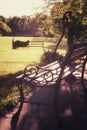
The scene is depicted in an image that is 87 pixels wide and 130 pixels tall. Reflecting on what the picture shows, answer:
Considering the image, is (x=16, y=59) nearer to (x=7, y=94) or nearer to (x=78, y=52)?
(x=7, y=94)

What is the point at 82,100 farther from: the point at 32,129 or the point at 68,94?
the point at 32,129

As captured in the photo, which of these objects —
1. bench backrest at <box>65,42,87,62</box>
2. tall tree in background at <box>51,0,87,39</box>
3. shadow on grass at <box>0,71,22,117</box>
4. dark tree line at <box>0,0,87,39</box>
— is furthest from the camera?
dark tree line at <box>0,0,87,39</box>

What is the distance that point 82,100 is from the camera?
6.52 m

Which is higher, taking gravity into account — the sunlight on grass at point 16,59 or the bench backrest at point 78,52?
the bench backrest at point 78,52

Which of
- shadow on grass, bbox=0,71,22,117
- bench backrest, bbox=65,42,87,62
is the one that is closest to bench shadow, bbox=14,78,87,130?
shadow on grass, bbox=0,71,22,117

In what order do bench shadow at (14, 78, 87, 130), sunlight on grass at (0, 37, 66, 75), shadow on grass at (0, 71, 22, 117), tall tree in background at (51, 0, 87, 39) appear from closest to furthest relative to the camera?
1. bench shadow at (14, 78, 87, 130)
2. shadow on grass at (0, 71, 22, 117)
3. tall tree in background at (51, 0, 87, 39)
4. sunlight on grass at (0, 37, 66, 75)

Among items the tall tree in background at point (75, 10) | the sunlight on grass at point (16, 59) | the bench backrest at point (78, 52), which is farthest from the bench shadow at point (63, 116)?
the tall tree in background at point (75, 10)

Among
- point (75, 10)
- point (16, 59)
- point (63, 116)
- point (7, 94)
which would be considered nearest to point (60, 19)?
point (75, 10)

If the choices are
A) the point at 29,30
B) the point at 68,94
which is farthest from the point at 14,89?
the point at 29,30

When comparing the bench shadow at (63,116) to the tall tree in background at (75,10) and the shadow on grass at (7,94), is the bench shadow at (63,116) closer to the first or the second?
the shadow on grass at (7,94)

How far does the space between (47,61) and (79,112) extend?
834cm

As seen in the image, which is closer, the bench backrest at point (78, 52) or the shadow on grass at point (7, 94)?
the bench backrest at point (78, 52)

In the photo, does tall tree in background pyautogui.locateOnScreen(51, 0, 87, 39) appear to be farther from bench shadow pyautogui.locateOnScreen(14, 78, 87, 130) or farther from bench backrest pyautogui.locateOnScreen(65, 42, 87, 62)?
bench shadow pyautogui.locateOnScreen(14, 78, 87, 130)

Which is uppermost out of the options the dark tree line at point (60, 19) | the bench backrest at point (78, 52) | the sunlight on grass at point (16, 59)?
the dark tree line at point (60, 19)
